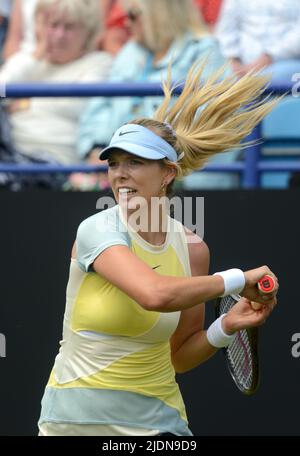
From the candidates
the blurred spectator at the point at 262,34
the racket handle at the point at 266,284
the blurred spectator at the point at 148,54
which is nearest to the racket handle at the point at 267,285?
the racket handle at the point at 266,284

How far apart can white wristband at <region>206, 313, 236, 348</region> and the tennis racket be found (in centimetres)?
7

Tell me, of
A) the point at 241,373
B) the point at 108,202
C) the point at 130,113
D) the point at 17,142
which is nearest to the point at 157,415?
the point at 241,373

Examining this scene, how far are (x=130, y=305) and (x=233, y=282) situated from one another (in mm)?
339

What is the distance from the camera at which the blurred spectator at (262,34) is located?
Result: 19.3 ft

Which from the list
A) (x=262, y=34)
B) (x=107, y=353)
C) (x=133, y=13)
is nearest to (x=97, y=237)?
(x=107, y=353)

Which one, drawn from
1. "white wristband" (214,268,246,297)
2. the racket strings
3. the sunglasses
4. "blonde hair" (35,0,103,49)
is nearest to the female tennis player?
"white wristband" (214,268,246,297)

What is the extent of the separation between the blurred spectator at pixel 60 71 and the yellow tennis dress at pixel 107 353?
9.90 ft

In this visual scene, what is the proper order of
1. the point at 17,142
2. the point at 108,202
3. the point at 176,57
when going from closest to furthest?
1. the point at 108,202
2. the point at 176,57
3. the point at 17,142

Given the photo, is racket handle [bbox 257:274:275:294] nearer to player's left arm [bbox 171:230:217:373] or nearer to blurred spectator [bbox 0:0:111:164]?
player's left arm [bbox 171:230:217:373]

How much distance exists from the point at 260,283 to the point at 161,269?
35 centimetres

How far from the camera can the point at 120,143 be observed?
3.21m

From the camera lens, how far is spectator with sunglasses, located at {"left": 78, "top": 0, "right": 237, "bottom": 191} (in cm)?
575

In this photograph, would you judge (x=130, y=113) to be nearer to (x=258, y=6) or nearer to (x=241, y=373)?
(x=258, y=6)

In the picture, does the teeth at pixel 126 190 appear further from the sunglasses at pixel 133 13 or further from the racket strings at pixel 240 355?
the sunglasses at pixel 133 13
